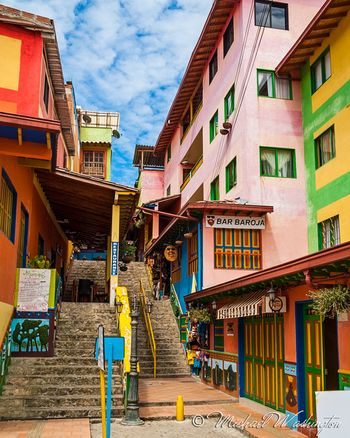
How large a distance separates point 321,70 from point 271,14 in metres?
4.17

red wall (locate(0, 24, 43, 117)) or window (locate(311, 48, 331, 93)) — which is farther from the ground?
window (locate(311, 48, 331, 93))

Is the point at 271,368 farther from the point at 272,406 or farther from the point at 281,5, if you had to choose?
the point at 281,5

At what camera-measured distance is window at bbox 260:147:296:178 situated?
1844 centimetres

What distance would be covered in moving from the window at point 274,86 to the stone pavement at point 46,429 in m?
13.5

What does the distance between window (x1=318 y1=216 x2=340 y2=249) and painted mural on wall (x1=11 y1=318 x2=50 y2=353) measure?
9376 millimetres

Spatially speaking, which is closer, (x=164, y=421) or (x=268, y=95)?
(x=164, y=421)

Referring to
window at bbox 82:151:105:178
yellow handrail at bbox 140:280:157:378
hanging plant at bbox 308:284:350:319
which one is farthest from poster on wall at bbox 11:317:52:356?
window at bbox 82:151:105:178

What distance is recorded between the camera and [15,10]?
1303 cm

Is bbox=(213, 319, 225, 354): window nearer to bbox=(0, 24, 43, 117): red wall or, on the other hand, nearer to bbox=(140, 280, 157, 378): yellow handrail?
bbox=(140, 280, 157, 378): yellow handrail

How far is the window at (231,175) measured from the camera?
19.2 m

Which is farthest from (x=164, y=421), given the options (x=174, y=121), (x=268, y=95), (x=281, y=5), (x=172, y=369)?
(x=174, y=121)

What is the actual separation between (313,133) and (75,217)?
32.8 feet

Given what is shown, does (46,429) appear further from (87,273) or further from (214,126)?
(87,273)

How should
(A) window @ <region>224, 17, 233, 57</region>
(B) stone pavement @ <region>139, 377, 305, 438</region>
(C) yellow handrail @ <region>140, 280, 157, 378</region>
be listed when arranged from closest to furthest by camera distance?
1. (B) stone pavement @ <region>139, 377, 305, 438</region>
2. (C) yellow handrail @ <region>140, 280, 157, 378</region>
3. (A) window @ <region>224, 17, 233, 57</region>
